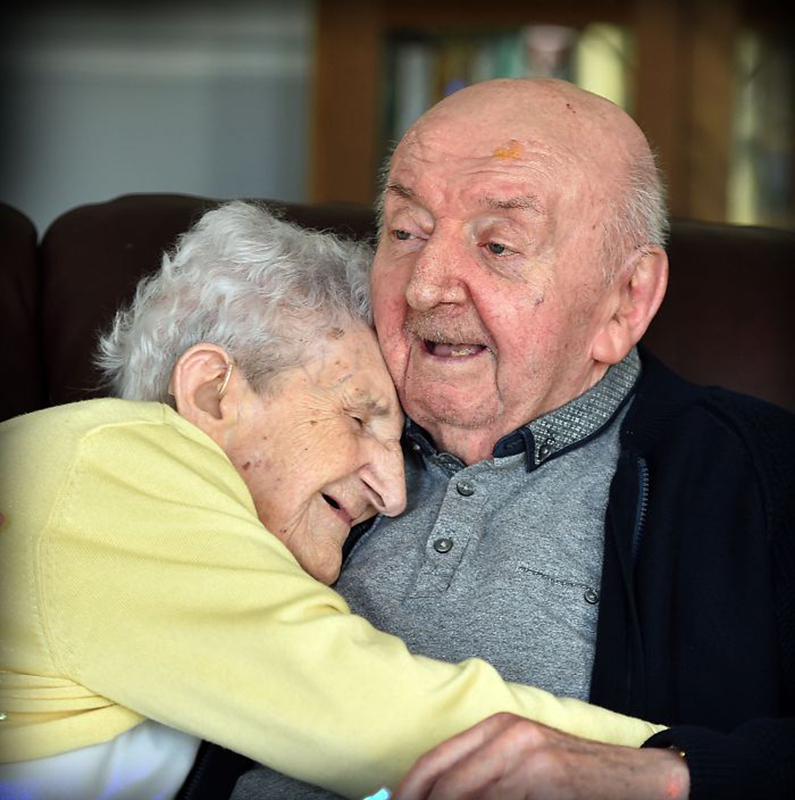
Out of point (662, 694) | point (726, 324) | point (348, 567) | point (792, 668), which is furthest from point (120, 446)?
point (726, 324)

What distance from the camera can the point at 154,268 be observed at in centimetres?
210

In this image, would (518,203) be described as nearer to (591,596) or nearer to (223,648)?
(591,596)

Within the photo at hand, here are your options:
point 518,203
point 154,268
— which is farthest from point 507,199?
point 154,268

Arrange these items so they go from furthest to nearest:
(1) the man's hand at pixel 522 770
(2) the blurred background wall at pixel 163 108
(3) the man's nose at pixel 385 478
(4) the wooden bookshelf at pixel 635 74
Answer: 1. (2) the blurred background wall at pixel 163 108
2. (4) the wooden bookshelf at pixel 635 74
3. (3) the man's nose at pixel 385 478
4. (1) the man's hand at pixel 522 770

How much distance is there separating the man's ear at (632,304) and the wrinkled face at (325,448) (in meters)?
0.33

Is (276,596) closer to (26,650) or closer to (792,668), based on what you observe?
(26,650)

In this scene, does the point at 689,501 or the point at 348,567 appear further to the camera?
the point at 348,567

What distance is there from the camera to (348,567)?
1.75 m

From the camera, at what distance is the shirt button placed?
1596 millimetres

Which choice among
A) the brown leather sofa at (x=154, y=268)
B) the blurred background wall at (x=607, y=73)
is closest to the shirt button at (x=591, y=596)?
the brown leather sofa at (x=154, y=268)

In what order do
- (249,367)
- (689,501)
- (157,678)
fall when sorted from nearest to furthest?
(157,678)
(249,367)
(689,501)

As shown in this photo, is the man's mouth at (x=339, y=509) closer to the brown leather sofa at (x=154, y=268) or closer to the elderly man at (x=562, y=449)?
the elderly man at (x=562, y=449)

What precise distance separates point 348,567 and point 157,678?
53cm

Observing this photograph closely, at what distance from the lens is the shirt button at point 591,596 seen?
5.24ft
